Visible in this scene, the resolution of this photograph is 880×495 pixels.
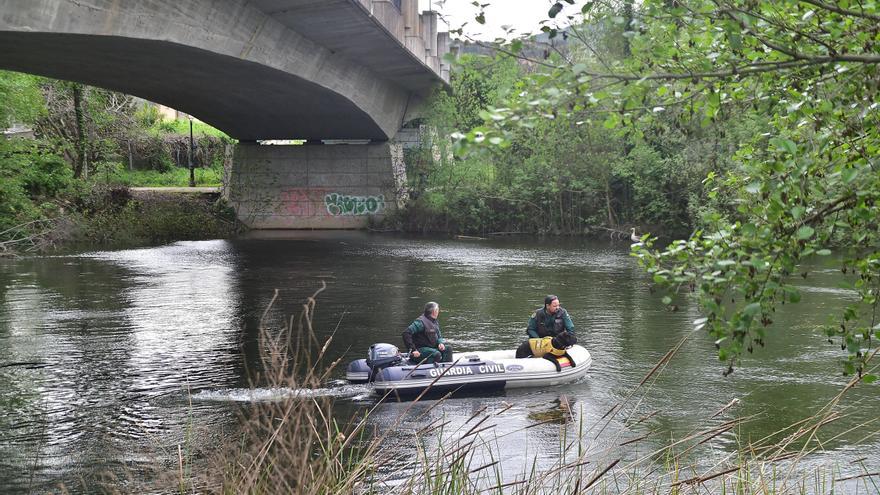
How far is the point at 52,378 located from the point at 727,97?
12.1 meters

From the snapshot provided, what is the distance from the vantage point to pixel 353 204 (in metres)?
45.0

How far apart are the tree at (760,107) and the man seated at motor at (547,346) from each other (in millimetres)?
8970

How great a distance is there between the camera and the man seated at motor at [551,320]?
14.9 meters

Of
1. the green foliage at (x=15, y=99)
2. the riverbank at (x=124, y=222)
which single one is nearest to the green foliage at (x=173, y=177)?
the riverbank at (x=124, y=222)

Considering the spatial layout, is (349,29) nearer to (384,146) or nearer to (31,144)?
(31,144)

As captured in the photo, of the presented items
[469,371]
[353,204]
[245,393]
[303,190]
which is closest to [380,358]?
[469,371]

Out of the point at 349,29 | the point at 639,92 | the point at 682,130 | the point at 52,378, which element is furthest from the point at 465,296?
the point at 639,92

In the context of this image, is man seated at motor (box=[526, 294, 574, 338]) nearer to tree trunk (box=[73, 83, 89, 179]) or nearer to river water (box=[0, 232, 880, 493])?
river water (box=[0, 232, 880, 493])

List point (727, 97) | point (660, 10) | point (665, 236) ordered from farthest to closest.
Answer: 1. point (665, 236)
2. point (727, 97)
3. point (660, 10)

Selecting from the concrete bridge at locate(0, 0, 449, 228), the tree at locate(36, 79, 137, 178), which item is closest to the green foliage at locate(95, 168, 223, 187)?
the tree at locate(36, 79, 137, 178)

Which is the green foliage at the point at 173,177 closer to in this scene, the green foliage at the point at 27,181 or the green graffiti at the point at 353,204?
the green graffiti at the point at 353,204

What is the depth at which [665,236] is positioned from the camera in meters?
39.8

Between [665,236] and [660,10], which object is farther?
[665,236]

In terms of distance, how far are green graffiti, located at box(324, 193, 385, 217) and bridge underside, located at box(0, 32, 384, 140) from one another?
11.2ft
